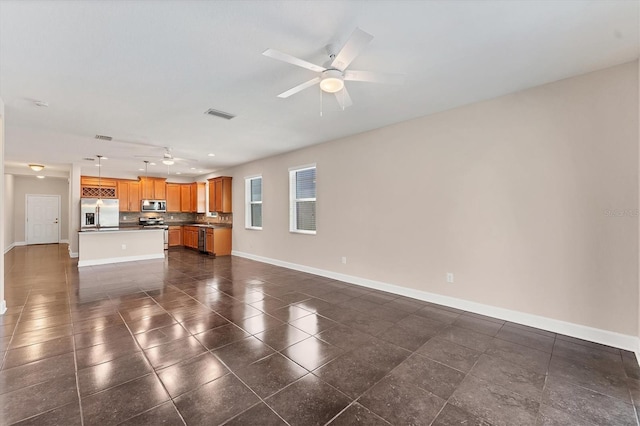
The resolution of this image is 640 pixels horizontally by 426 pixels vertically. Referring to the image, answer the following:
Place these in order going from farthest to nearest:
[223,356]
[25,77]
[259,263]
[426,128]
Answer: [259,263] → [426,128] → [25,77] → [223,356]

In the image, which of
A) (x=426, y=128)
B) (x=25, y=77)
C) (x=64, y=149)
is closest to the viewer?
(x=25, y=77)

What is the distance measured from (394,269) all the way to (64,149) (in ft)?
23.4

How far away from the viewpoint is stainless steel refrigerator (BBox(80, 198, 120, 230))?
24.9 ft

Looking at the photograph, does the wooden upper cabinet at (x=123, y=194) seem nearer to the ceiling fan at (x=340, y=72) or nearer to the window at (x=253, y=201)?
the window at (x=253, y=201)

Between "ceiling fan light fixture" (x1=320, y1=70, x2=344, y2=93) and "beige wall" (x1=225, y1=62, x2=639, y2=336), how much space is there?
210cm

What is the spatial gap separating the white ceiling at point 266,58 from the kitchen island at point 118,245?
3.18 m

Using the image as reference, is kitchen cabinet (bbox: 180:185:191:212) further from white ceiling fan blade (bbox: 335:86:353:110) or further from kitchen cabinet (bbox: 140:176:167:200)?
white ceiling fan blade (bbox: 335:86:353:110)

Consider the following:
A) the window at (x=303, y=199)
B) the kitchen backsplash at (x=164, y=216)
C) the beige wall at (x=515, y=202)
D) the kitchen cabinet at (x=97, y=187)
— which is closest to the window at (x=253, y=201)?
the window at (x=303, y=199)

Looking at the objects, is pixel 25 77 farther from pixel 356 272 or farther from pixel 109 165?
pixel 109 165

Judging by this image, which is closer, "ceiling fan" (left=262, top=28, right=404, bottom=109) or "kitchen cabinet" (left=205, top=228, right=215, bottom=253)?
"ceiling fan" (left=262, top=28, right=404, bottom=109)

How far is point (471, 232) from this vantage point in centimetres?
349

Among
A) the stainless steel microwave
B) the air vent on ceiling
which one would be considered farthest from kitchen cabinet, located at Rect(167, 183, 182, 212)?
the air vent on ceiling

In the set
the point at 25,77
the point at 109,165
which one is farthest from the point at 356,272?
the point at 109,165

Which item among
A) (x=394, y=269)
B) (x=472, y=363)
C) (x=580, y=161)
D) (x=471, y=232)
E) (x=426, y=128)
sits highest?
(x=426, y=128)
